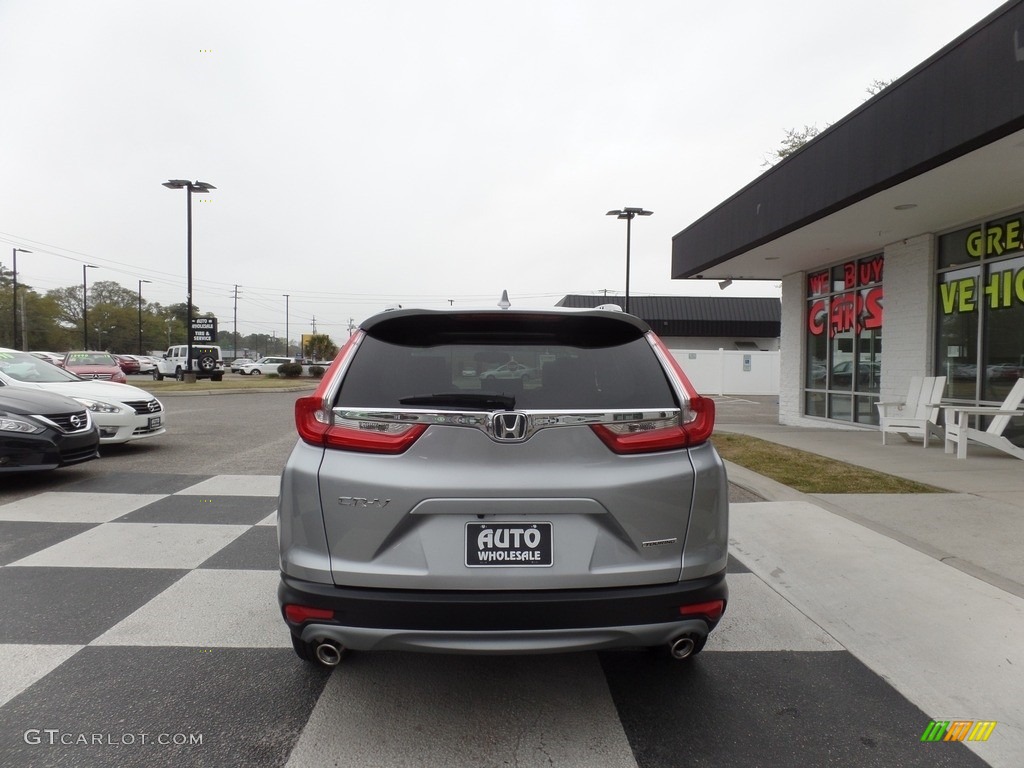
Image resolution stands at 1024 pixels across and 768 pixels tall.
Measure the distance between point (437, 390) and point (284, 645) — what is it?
1.70 m

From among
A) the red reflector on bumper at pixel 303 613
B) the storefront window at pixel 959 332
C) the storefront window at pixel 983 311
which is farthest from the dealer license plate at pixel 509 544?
the storefront window at pixel 959 332

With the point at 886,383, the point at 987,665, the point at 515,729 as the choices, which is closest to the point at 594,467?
the point at 515,729

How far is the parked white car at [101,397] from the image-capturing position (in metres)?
8.57

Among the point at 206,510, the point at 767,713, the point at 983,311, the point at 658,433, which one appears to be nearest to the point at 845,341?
the point at 983,311

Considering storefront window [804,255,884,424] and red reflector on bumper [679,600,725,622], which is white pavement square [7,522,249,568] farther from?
storefront window [804,255,884,424]

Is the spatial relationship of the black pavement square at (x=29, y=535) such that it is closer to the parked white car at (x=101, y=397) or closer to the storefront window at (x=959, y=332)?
the parked white car at (x=101, y=397)

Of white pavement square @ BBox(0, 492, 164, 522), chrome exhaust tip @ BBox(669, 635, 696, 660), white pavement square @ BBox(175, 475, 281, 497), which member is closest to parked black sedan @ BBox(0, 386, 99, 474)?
white pavement square @ BBox(0, 492, 164, 522)

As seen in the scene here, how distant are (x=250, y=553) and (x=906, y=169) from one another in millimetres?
7757

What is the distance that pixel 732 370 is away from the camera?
31172 mm

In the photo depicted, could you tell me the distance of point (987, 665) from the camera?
3123 mm

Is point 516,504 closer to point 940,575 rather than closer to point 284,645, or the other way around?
point 284,645

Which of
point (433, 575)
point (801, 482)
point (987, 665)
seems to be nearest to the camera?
point (433, 575)

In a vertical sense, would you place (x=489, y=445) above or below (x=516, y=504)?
above

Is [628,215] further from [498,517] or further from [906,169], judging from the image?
[498,517]
